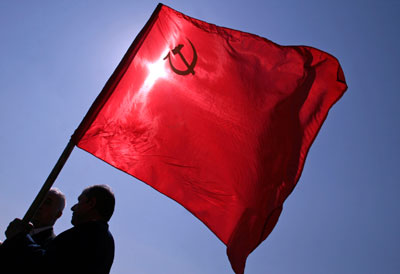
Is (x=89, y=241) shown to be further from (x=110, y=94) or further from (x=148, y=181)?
(x=110, y=94)

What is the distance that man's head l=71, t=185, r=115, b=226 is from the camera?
4039mm

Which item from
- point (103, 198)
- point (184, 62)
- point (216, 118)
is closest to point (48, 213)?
point (103, 198)

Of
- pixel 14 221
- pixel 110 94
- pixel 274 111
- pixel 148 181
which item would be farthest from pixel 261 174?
pixel 14 221

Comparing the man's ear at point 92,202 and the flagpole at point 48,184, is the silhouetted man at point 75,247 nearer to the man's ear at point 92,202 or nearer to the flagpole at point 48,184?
the man's ear at point 92,202

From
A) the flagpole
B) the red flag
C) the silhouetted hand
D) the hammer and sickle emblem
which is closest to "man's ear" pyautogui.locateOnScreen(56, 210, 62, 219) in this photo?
the red flag

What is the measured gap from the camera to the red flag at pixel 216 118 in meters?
4.96

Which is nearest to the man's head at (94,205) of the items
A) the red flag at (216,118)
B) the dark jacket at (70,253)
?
the dark jacket at (70,253)

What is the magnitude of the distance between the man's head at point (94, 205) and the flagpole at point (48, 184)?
1.15ft

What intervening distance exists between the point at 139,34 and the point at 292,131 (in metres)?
2.36

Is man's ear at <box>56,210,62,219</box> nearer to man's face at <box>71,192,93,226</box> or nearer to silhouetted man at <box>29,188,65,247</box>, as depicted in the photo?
silhouetted man at <box>29,188,65,247</box>

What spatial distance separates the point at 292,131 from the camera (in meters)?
5.30

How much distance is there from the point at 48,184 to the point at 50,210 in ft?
3.39

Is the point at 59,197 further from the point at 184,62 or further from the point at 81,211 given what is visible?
the point at 184,62

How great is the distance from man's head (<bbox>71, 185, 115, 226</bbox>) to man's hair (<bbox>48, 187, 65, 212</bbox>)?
968 millimetres
